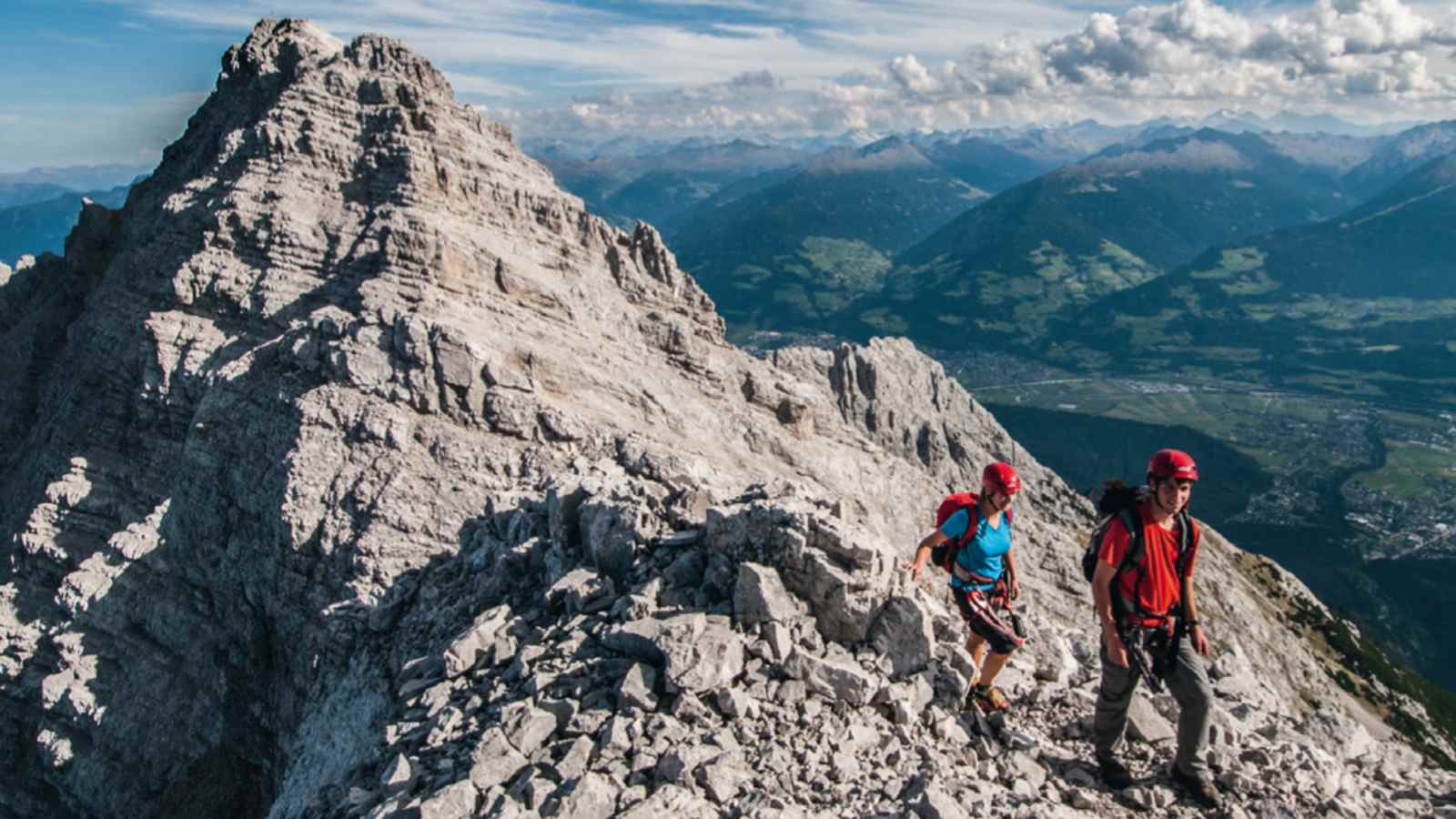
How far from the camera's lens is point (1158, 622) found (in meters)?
14.8

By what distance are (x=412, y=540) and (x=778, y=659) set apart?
24371mm

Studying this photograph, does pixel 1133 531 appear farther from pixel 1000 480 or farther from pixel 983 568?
pixel 983 568

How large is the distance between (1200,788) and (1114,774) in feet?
4.52

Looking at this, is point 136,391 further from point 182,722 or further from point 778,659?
point 778,659

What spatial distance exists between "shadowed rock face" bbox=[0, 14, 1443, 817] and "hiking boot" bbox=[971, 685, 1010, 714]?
54cm

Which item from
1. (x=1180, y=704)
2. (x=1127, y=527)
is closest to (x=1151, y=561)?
(x=1127, y=527)

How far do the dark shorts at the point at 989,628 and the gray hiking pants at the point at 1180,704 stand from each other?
5.63ft

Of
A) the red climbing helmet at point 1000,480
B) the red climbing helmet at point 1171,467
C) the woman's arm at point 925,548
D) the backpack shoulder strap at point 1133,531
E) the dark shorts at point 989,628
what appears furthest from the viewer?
the woman's arm at point 925,548

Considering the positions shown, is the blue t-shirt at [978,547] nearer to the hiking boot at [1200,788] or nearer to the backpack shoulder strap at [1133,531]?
the backpack shoulder strap at [1133,531]

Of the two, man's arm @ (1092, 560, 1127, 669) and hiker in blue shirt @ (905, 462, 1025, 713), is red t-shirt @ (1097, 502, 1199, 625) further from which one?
hiker in blue shirt @ (905, 462, 1025, 713)

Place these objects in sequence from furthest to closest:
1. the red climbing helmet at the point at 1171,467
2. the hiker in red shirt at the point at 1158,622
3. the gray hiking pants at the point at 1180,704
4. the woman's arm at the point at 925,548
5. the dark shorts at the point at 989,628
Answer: the woman's arm at the point at 925,548, the dark shorts at the point at 989,628, the gray hiking pants at the point at 1180,704, the hiker in red shirt at the point at 1158,622, the red climbing helmet at the point at 1171,467

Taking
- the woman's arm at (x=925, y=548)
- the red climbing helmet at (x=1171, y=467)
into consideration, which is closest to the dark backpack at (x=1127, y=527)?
the red climbing helmet at (x=1171, y=467)

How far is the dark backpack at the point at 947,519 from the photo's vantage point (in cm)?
1662

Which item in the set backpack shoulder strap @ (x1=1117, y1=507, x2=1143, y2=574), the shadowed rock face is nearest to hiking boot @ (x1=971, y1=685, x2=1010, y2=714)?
the shadowed rock face
